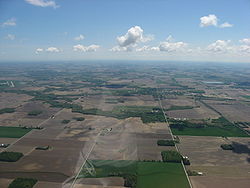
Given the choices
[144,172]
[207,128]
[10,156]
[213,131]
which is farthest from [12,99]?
[213,131]

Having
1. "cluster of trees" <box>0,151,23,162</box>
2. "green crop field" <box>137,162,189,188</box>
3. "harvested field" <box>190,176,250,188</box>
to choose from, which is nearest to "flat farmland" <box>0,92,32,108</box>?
"cluster of trees" <box>0,151,23,162</box>

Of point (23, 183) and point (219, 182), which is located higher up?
point (23, 183)

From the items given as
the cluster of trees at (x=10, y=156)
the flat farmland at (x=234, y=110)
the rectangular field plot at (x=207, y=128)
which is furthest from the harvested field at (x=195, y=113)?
the cluster of trees at (x=10, y=156)

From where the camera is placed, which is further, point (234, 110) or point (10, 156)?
point (234, 110)

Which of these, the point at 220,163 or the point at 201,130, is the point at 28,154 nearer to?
the point at 220,163

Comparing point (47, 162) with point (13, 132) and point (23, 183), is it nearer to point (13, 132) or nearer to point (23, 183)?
point (23, 183)

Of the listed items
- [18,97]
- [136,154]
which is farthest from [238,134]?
[18,97]

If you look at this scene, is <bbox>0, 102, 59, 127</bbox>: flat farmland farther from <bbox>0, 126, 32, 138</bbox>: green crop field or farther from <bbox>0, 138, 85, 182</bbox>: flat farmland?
<bbox>0, 138, 85, 182</bbox>: flat farmland

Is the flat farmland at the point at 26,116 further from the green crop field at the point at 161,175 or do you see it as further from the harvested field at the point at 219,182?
the harvested field at the point at 219,182
